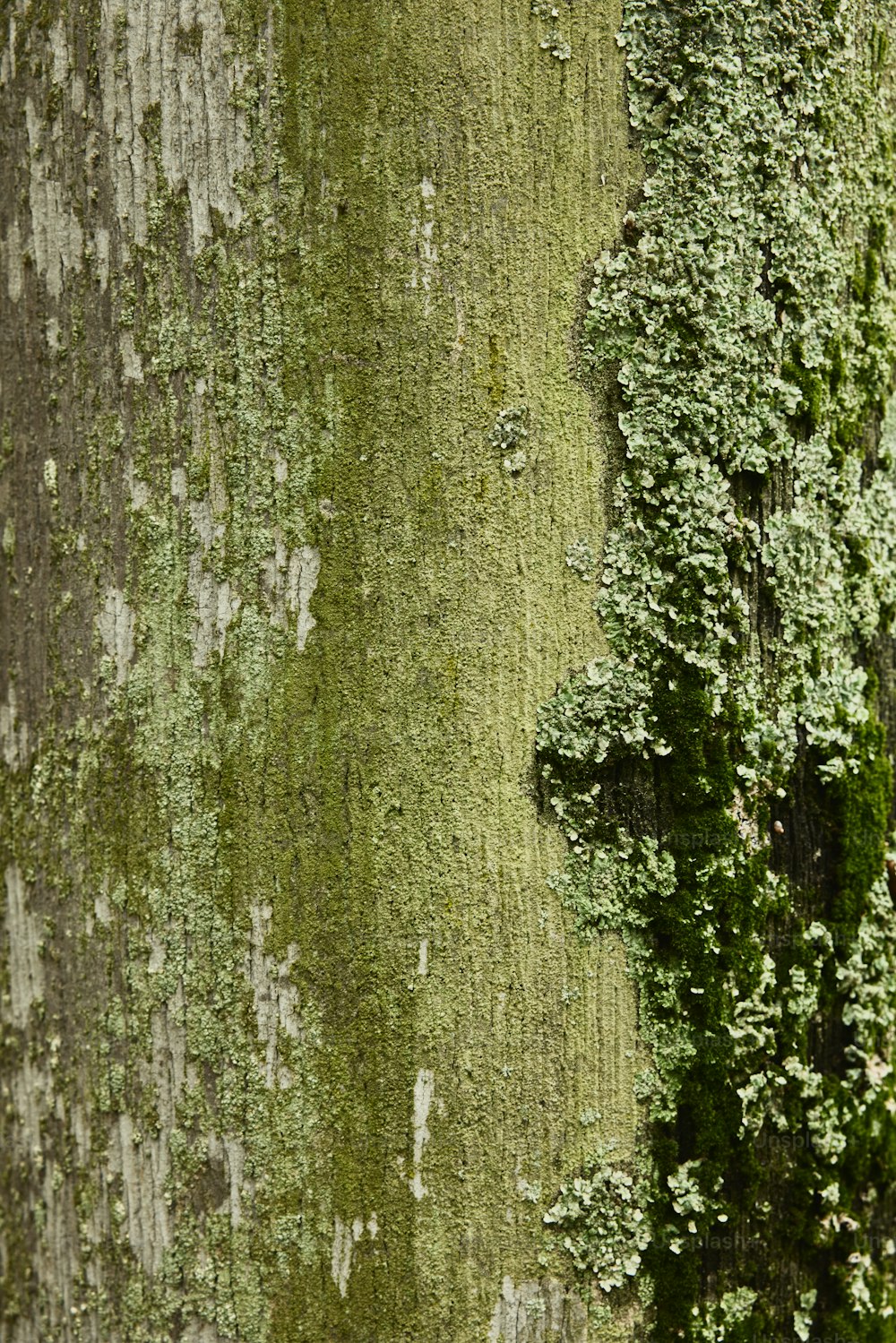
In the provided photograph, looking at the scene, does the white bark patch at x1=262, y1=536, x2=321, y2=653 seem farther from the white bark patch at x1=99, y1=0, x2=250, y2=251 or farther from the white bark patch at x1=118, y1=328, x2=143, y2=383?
the white bark patch at x1=99, y1=0, x2=250, y2=251

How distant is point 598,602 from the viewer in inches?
67.9

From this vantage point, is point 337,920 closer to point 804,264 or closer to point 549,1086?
point 549,1086

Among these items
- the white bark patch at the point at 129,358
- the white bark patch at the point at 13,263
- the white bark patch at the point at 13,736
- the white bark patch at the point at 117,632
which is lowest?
the white bark patch at the point at 13,736

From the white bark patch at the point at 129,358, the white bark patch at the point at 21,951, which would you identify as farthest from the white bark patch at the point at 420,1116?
the white bark patch at the point at 129,358

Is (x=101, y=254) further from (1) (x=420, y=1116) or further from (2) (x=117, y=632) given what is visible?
(1) (x=420, y=1116)

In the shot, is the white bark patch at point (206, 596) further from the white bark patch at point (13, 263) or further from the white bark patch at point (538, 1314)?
the white bark patch at point (538, 1314)

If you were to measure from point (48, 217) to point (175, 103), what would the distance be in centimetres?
32

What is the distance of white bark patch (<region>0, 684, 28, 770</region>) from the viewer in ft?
6.03

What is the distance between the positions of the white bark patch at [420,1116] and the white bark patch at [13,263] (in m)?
1.63

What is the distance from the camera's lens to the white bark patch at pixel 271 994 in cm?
164

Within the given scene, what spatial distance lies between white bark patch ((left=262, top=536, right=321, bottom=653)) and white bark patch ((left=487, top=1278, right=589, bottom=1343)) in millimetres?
1190

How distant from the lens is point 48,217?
176cm

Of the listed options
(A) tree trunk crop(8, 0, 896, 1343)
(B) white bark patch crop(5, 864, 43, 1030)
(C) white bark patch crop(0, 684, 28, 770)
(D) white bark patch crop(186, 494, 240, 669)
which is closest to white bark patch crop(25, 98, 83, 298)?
(A) tree trunk crop(8, 0, 896, 1343)

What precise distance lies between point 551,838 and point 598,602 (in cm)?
43
